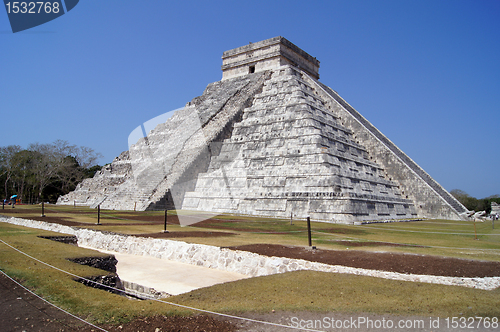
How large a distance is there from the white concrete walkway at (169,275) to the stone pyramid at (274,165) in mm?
8212

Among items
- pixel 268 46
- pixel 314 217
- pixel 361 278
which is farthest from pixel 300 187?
pixel 268 46

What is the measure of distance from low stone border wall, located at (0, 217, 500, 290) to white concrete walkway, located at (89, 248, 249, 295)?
0.63 feet

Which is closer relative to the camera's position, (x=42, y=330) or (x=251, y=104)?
(x=42, y=330)

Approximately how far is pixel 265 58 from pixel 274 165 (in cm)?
1238

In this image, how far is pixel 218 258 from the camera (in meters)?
7.48

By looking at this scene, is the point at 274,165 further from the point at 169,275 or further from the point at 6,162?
the point at 6,162

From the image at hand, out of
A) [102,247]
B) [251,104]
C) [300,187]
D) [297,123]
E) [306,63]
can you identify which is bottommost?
[102,247]

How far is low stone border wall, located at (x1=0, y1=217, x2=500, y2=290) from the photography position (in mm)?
4817

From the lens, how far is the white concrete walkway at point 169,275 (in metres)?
6.30

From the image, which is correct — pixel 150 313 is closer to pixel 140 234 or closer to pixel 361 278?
pixel 361 278

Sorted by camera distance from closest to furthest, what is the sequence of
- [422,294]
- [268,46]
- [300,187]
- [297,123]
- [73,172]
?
1. [422,294]
2. [300,187]
3. [297,123]
4. [268,46]
5. [73,172]

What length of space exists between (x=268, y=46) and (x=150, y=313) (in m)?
25.6

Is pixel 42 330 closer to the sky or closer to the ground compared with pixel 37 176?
closer to the ground

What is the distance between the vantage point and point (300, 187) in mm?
16016
